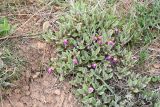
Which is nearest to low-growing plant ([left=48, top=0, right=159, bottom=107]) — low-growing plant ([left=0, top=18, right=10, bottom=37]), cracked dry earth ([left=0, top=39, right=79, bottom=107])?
cracked dry earth ([left=0, top=39, right=79, bottom=107])

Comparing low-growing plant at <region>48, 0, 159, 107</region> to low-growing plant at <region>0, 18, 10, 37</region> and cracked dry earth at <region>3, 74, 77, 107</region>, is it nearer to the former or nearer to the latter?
cracked dry earth at <region>3, 74, 77, 107</region>

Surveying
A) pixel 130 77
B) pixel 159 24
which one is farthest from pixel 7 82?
pixel 159 24

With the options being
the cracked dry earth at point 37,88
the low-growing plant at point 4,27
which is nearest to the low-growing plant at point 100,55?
the cracked dry earth at point 37,88

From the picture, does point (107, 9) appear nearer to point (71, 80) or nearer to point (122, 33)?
point (122, 33)

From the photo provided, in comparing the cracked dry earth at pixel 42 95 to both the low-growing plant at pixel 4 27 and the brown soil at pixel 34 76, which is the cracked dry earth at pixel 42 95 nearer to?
the brown soil at pixel 34 76

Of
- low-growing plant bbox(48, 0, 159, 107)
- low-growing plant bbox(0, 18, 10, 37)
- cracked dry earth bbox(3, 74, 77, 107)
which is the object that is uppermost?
low-growing plant bbox(0, 18, 10, 37)

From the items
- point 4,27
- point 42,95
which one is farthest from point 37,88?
point 4,27
